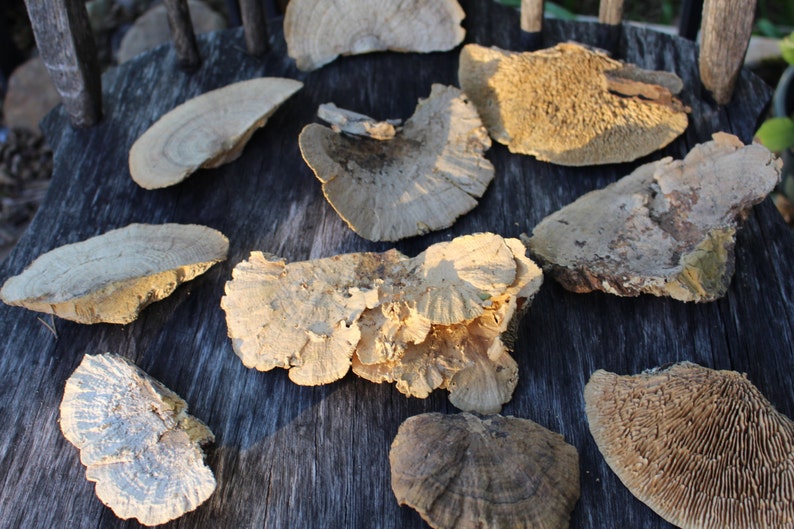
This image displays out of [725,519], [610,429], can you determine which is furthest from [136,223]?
[725,519]

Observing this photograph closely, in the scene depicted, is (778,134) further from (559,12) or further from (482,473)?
(482,473)

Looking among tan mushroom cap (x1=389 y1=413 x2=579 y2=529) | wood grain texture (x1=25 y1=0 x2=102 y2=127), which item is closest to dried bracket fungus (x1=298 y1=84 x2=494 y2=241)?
tan mushroom cap (x1=389 y1=413 x2=579 y2=529)

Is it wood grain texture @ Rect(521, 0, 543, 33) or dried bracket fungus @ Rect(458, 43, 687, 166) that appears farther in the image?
wood grain texture @ Rect(521, 0, 543, 33)

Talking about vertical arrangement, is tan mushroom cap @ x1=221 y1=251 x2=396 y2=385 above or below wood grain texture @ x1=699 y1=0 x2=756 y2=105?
below

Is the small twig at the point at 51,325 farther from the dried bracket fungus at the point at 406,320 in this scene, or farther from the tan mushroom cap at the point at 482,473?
the tan mushroom cap at the point at 482,473

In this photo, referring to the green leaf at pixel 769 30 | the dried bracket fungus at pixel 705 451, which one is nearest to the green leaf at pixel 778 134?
the green leaf at pixel 769 30

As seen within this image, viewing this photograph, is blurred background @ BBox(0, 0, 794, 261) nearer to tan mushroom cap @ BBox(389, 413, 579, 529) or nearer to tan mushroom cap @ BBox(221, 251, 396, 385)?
tan mushroom cap @ BBox(221, 251, 396, 385)
